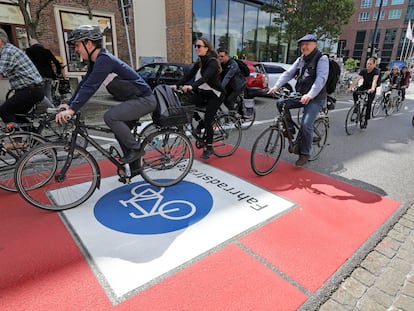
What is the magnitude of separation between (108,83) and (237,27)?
56.4 ft

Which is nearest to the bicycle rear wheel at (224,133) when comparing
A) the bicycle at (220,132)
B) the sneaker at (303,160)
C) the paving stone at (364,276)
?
the bicycle at (220,132)

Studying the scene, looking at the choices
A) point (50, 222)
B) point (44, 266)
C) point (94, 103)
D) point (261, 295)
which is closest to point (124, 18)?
point (94, 103)

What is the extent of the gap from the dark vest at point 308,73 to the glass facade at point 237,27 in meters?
12.3

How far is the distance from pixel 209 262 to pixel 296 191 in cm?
197

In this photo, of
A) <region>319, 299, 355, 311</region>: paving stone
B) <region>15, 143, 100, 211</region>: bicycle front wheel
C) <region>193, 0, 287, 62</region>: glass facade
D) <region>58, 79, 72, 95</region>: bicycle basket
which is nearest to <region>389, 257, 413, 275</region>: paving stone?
<region>319, 299, 355, 311</region>: paving stone

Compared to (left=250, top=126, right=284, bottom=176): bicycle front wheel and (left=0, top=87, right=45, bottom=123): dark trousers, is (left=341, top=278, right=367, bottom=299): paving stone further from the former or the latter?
(left=0, top=87, right=45, bottom=123): dark trousers

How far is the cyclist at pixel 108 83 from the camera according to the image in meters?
2.82

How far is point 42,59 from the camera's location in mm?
6438

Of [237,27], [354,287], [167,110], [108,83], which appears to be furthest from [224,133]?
[237,27]

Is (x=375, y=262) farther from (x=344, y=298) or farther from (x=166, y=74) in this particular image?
(x=166, y=74)

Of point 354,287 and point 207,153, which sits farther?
point 207,153

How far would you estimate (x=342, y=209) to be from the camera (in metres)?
3.46

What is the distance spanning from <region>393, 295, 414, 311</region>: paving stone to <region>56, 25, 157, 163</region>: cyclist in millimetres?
2880

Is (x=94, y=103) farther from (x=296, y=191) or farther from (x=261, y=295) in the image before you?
(x=261, y=295)
